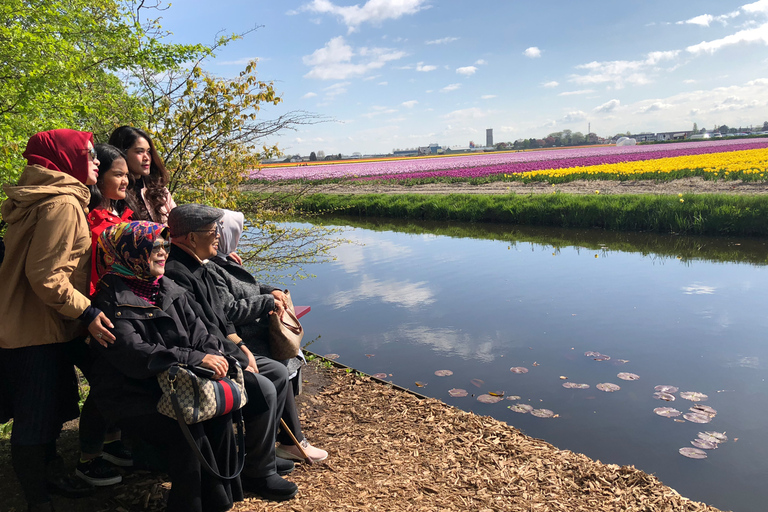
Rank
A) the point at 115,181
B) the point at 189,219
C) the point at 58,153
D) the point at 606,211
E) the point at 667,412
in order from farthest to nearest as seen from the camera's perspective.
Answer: the point at 606,211, the point at 667,412, the point at 115,181, the point at 189,219, the point at 58,153

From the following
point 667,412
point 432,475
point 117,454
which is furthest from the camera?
point 667,412

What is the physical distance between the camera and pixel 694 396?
4730 mm

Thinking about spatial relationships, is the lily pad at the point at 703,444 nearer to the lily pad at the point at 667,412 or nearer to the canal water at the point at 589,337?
the canal water at the point at 589,337

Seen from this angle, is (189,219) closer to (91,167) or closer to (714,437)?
(91,167)

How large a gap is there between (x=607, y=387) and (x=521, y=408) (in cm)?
96

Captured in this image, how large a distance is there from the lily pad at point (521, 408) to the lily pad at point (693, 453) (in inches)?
46.1

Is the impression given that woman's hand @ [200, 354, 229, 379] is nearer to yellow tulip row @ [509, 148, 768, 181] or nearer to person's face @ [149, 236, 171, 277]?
person's face @ [149, 236, 171, 277]

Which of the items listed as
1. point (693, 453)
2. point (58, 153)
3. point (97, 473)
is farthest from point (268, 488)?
point (693, 453)

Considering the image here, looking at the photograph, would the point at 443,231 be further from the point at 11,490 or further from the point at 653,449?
the point at 11,490

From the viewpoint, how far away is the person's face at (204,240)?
2.88 m

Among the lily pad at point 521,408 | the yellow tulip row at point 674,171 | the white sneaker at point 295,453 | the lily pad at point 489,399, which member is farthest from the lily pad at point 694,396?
the yellow tulip row at point 674,171

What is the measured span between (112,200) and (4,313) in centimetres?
92

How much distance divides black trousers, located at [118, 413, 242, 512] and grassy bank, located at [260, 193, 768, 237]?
6991mm

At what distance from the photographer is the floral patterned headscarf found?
242cm
